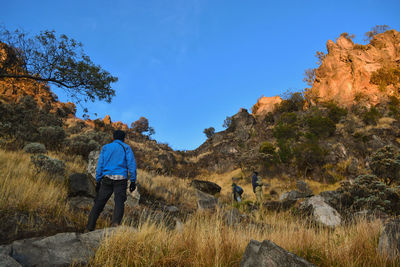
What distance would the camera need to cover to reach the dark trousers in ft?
13.6

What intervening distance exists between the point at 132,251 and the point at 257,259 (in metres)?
1.59

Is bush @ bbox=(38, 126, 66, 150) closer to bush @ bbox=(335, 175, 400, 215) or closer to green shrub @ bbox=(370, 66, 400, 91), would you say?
bush @ bbox=(335, 175, 400, 215)

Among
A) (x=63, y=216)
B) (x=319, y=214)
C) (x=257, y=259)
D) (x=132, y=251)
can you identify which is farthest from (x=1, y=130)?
(x=319, y=214)

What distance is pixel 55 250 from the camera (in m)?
2.77

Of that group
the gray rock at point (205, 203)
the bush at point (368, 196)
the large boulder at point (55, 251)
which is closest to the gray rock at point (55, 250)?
the large boulder at point (55, 251)

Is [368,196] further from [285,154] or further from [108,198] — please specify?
[285,154]

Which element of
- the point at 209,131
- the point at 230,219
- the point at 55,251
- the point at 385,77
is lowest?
the point at 55,251

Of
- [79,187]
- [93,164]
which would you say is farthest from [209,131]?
[79,187]

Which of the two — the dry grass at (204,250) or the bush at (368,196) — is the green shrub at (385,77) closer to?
the bush at (368,196)

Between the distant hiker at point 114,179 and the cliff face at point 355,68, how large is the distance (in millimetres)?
45365

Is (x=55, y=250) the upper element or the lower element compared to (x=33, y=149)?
lower

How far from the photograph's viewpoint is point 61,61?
27.7ft

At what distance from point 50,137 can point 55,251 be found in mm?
12262

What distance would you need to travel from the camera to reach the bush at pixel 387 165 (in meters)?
10.8
